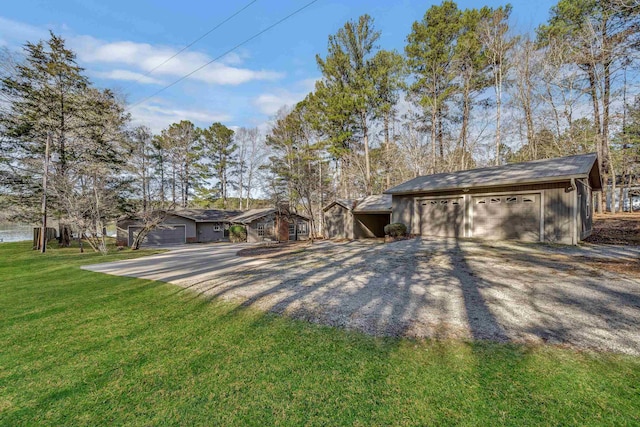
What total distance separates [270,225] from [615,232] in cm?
Answer: 2039

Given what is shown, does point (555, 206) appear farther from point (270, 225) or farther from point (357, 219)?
point (270, 225)

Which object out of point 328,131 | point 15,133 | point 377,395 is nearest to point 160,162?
point 15,133

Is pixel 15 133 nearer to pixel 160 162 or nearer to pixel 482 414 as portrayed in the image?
pixel 160 162

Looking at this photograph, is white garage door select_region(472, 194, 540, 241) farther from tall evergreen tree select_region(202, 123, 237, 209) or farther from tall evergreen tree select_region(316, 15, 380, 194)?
tall evergreen tree select_region(202, 123, 237, 209)

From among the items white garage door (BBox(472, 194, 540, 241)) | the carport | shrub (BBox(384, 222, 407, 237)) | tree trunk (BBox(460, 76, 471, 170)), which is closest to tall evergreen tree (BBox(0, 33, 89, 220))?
the carport

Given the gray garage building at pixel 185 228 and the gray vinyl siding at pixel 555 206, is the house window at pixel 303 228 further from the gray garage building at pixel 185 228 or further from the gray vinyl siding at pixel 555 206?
the gray vinyl siding at pixel 555 206

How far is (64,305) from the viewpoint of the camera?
16.2ft

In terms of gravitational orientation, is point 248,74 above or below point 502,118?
above

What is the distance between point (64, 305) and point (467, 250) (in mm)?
10392

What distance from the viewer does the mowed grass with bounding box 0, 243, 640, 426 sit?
6.66 ft

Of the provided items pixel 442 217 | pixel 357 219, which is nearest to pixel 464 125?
pixel 357 219

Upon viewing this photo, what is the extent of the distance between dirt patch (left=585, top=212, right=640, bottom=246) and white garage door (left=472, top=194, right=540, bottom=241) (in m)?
2.15

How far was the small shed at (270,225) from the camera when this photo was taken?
21969 mm

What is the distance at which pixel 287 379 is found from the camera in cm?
248
